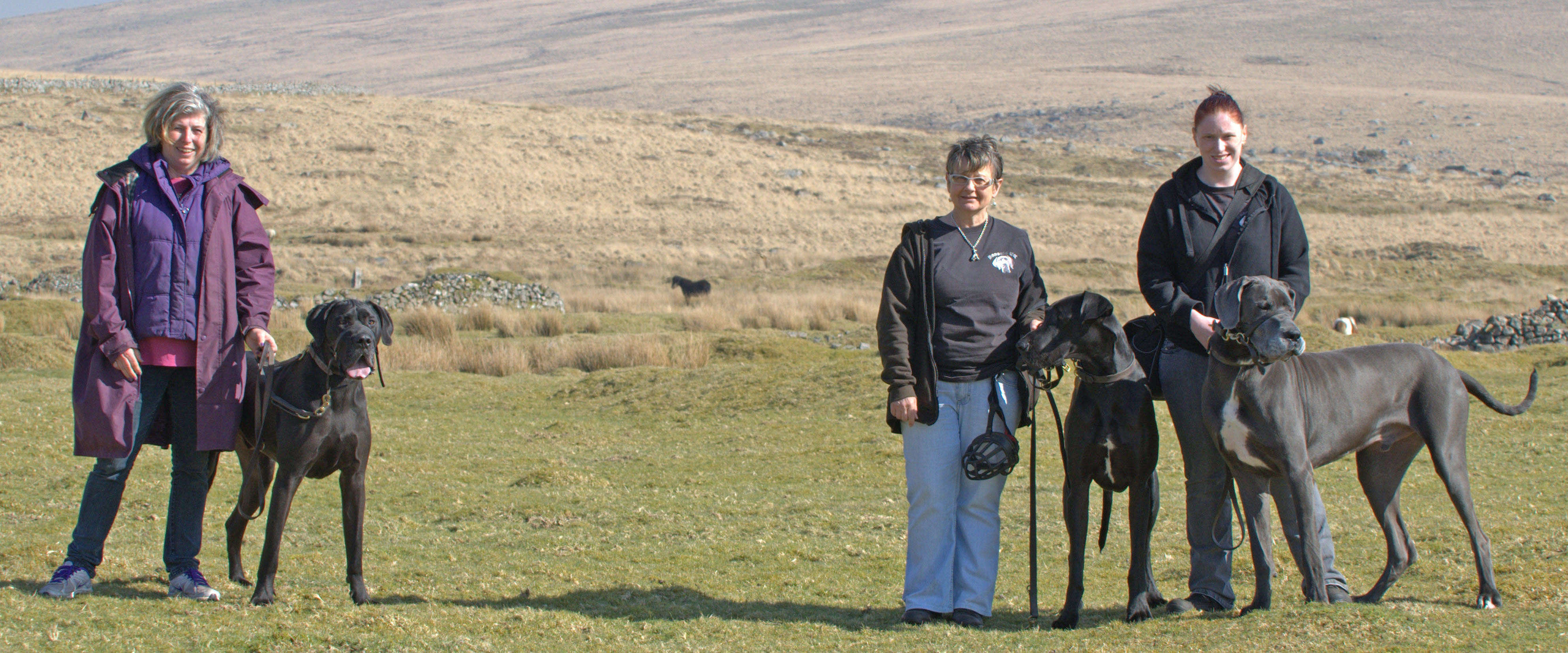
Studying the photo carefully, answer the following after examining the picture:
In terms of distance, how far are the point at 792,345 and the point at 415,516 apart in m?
9.32

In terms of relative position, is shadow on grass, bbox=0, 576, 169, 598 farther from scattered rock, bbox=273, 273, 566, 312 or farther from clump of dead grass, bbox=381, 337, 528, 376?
scattered rock, bbox=273, 273, 566, 312

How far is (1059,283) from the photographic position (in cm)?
2988

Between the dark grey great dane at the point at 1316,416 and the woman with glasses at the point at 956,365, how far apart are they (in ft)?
2.71

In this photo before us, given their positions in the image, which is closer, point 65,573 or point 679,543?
point 65,573

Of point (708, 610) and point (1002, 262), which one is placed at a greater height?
point (1002, 262)

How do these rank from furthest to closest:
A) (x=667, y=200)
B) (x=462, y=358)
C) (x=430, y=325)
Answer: (x=667, y=200)
(x=430, y=325)
(x=462, y=358)

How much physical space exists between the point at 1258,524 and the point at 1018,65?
357 ft

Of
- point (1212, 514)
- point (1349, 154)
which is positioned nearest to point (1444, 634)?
point (1212, 514)

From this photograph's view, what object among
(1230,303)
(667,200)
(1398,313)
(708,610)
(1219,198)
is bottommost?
(667,200)

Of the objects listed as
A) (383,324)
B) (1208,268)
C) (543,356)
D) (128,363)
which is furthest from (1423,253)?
(128,363)

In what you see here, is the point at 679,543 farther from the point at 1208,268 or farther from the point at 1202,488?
the point at 1208,268

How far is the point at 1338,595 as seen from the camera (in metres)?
5.02

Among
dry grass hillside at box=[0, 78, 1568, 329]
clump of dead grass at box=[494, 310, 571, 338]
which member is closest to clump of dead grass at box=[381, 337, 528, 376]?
clump of dead grass at box=[494, 310, 571, 338]

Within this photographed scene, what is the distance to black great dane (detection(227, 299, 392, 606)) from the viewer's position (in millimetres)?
4938
